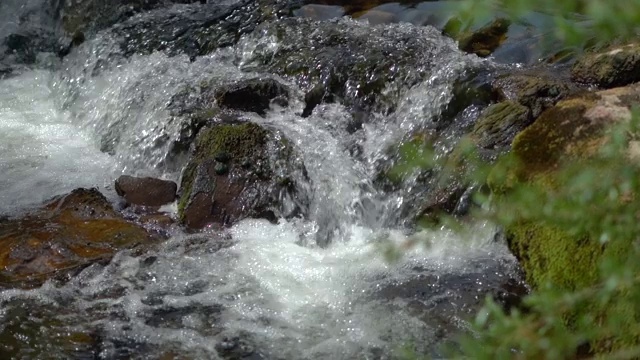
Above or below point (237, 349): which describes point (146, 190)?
below

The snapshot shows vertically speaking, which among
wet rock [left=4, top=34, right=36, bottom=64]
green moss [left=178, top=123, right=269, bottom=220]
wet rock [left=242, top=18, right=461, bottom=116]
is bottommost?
wet rock [left=4, top=34, right=36, bottom=64]

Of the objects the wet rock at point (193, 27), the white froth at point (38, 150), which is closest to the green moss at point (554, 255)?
the white froth at point (38, 150)

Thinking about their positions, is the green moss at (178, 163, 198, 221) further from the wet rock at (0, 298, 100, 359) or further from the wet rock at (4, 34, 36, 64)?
the wet rock at (4, 34, 36, 64)

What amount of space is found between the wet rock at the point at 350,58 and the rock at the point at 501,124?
3.07 ft

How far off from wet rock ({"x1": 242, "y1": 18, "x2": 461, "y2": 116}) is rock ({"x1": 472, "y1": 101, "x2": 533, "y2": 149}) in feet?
3.07

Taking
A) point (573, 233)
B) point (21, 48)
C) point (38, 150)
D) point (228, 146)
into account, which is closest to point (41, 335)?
point (228, 146)

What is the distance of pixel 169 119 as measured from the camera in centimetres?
663

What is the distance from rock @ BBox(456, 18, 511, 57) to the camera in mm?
6961

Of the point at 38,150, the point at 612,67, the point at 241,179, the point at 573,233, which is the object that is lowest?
the point at 38,150

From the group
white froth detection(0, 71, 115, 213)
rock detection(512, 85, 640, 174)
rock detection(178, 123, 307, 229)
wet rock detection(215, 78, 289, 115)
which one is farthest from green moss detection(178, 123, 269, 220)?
rock detection(512, 85, 640, 174)

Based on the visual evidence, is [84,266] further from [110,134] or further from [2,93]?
[2,93]

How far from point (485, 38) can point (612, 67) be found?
153 centimetres

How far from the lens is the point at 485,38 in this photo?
706 cm

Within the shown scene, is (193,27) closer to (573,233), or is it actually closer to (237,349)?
(237,349)
